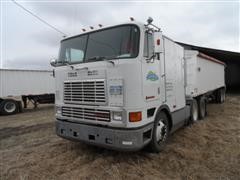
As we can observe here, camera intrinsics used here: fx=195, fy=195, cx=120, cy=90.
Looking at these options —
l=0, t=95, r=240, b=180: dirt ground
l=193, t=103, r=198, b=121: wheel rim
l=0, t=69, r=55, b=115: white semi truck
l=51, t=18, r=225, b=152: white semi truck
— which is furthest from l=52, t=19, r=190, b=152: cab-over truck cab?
l=0, t=69, r=55, b=115: white semi truck

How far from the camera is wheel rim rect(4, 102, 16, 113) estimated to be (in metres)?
12.6

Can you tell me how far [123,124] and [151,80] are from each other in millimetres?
1070

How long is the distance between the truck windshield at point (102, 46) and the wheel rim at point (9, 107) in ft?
32.8

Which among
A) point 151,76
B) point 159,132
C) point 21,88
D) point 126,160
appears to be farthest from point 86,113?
point 21,88

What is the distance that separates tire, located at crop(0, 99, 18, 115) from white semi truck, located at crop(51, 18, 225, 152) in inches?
383

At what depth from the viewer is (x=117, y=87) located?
3561 mm

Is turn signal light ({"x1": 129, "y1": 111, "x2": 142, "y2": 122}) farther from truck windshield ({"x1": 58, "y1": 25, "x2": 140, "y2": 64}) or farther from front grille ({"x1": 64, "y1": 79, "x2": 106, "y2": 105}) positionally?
truck windshield ({"x1": 58, "y1": 25, "x2": 140, "y2": 64})

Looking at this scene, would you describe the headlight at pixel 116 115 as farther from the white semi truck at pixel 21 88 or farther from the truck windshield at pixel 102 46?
the white semi truck at pixel 21 88

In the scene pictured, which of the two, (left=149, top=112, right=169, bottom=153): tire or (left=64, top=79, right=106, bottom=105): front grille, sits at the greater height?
(left=64, top=79, right=106, bottom=105): front grille

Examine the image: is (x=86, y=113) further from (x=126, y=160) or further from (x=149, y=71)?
(x=149, y=71)

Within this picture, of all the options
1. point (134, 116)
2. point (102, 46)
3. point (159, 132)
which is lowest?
point (159, 132)

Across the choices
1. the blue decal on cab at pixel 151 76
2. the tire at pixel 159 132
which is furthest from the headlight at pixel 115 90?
the tire at pixel 159 132

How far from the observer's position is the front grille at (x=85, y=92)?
148 inches

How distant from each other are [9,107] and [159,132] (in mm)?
11670
